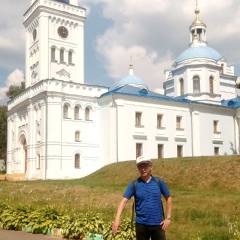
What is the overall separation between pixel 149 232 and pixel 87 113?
28.8m

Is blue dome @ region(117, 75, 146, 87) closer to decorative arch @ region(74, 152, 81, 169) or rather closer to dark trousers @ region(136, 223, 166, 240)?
decorative arch @ region(74, 152, 81, 169)

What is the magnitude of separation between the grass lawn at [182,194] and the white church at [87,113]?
528 centimetres

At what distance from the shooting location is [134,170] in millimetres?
25141

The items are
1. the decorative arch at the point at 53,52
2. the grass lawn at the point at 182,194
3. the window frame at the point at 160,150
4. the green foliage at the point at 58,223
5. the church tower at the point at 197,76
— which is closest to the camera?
the green foliage at the point at 58,223

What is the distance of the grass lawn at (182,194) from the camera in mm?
10047

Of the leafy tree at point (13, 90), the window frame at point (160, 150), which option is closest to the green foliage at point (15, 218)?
the window frame at point (160, 150)

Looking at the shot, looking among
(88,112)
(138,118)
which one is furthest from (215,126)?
(88,112)

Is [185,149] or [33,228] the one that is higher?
[185,149]

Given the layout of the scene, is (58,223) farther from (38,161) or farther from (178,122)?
(178,122)

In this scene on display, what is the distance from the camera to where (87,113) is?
3366 cm

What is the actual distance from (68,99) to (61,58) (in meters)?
6.64

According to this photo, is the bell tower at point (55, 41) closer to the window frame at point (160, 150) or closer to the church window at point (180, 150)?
the window frame at point (160, 150)

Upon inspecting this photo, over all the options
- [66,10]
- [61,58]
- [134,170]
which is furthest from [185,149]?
[66,10]

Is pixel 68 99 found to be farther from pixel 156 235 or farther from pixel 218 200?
pixel 156 235
